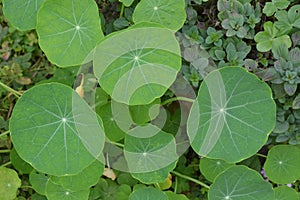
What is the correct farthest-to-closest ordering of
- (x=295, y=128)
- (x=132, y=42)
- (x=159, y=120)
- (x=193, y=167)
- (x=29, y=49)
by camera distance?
(x=29, y=49) < (x=193, y=167) < (x=159, y=120) < (x=295, y=128) < (x=132, y=42)

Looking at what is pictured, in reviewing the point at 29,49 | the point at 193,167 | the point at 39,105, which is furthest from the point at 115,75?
the point at 29,49

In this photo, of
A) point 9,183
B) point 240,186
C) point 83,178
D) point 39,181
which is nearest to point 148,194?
point 83,178

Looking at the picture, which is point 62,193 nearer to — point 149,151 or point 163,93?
point 149,151

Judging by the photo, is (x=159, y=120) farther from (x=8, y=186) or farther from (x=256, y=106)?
(x=8, y=186)

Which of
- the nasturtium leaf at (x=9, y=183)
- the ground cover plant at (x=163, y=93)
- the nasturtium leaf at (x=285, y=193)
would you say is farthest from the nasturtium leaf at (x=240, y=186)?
the nasturtium leaf at (x=9, y=183)

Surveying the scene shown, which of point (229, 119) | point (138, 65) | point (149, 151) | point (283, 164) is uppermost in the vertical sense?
point (138, 65)

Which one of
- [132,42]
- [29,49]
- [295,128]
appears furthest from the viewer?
[29,49]

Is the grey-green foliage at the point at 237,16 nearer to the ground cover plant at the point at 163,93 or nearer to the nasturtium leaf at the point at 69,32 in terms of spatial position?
the ground cover plant at the point at 163,93
